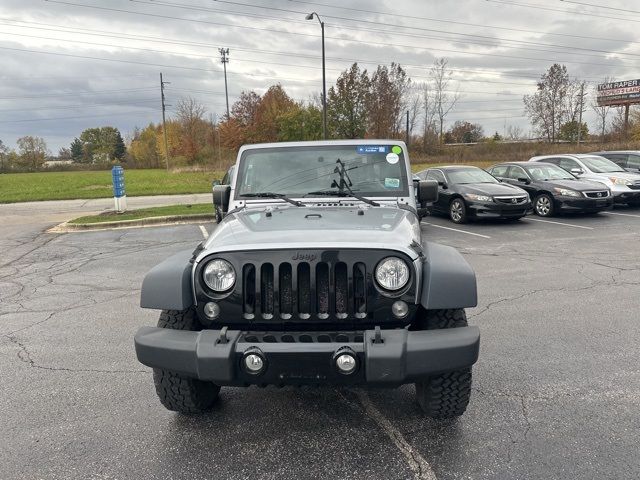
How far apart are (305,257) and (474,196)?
9925 millimetres

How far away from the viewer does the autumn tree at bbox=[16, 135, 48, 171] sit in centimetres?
8194

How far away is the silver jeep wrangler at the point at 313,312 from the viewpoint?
247cm

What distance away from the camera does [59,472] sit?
2.68m

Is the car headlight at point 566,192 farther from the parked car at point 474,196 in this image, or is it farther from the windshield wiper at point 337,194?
the windshield wiper at point 337,194

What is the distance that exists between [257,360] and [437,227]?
9.80 metres

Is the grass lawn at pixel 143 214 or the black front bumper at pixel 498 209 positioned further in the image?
the grass lawn at pixel 143 214

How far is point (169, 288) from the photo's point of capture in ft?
9.20

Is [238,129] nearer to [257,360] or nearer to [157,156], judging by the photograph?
[157,156]

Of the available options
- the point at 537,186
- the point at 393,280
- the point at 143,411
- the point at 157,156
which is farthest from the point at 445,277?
the point at 157,156

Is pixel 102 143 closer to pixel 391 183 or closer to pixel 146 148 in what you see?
pixel 146 148

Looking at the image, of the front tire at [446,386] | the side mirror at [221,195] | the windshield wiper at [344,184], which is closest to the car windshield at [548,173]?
the windshield wiper at [344,184]

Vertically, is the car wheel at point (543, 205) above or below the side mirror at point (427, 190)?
below

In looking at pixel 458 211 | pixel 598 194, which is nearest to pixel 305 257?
pixel 458 211

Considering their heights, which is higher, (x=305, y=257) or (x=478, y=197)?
(x=305, y=257)
